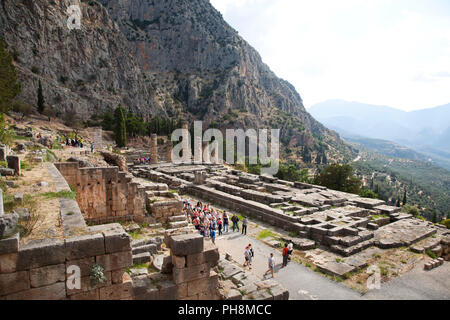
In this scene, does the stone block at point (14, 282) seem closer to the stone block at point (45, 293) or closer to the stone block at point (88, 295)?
the stone block at point (45, 293)

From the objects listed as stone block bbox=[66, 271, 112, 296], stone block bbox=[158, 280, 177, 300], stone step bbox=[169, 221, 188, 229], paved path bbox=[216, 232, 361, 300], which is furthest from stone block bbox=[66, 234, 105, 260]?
stone step bbox=[169, 221, 188, 229]

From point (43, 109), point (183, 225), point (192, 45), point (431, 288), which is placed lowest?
point (431, 288)

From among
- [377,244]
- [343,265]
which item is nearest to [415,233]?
[377,244]

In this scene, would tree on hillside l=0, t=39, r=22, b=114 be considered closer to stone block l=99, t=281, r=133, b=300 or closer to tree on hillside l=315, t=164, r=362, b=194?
stone block l=99, t=281, r=133, b=300

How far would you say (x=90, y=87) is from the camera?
6700 centimetres

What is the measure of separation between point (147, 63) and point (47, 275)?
111 metres

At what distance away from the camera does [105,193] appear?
1205 centimetres

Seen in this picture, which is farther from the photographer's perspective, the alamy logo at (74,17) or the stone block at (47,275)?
the alamy logo at (74,17)

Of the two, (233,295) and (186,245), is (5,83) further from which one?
(233,295)

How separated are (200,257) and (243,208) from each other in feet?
39.8

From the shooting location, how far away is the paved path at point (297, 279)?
30.1 ft

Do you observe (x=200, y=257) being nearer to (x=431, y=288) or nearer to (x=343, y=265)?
(x=343, y=265)

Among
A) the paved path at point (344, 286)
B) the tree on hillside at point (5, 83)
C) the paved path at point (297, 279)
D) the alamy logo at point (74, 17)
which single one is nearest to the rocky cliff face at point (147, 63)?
the alamy logo at point (74, 17)

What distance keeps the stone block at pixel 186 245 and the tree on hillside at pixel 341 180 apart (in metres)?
31.9
